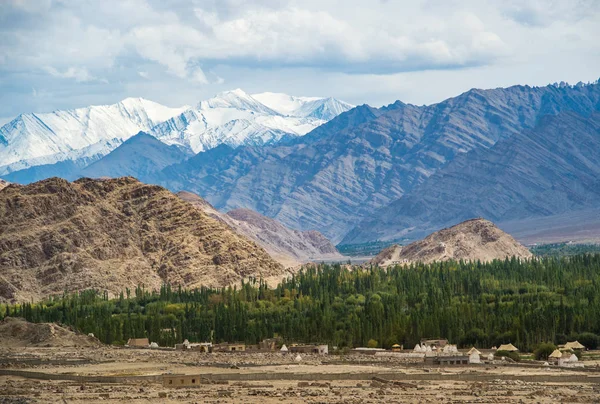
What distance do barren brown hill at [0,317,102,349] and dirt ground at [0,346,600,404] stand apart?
15022 mm

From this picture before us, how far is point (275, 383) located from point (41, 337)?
61928 millimetres

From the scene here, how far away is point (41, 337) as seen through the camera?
159625mm

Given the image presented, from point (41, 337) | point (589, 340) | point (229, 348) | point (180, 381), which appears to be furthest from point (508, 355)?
point (41, 337)

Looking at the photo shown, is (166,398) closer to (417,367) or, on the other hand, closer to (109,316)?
(417,367)

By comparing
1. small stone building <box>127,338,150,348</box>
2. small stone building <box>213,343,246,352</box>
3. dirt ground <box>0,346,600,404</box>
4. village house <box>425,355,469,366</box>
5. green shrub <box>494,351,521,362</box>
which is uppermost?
small stone building <box>127,338,150,348</box>

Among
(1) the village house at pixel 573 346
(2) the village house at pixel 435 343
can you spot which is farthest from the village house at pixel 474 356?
(2) the village house at pixel 435 343

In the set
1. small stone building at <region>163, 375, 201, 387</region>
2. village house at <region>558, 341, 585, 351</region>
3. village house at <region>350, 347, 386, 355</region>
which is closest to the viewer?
small stone building at <region>163, 375, 201, 387</region>

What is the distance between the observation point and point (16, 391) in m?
96.1

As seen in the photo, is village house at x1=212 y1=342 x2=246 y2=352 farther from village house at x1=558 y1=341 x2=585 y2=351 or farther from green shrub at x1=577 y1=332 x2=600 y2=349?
green shrub at x1=577 y1=332 x2=600 y2=349

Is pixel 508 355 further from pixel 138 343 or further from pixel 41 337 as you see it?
pixel 41 337

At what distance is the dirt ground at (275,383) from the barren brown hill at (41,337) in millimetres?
15022

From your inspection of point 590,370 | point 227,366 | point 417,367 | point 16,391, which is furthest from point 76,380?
point 590,370

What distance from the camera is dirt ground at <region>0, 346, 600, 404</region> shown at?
92.4m

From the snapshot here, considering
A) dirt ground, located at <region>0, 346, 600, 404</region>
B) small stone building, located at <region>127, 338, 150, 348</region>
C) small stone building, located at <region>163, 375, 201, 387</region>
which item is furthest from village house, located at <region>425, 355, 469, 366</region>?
small stone building, located at <region>127, 338, 150, 348</region>
